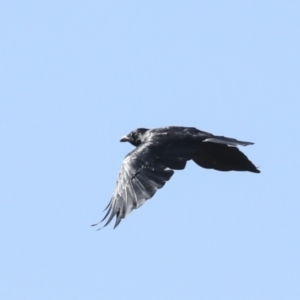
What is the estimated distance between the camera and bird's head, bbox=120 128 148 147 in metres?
25.1

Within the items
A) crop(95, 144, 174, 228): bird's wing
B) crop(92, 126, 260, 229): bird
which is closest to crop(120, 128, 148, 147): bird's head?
crop(92, 126, 260, 229): bird

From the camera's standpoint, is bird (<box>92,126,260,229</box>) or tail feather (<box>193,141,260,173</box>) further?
tail feather (<box>193,141,260,173</box>)

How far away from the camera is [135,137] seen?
83.0 feet

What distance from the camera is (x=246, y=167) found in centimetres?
2361

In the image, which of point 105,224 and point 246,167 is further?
point 246,167

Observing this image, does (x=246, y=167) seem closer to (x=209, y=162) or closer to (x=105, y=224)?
(x=209, y=162)

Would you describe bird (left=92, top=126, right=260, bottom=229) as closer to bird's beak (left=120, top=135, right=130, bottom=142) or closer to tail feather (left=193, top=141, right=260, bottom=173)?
tail feather (left=193, top=141, right=260, bottom=173)

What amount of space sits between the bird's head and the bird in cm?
42

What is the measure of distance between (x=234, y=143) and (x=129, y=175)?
1851 mm

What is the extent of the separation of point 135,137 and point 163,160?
2668mm

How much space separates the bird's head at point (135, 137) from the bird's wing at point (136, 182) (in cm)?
209

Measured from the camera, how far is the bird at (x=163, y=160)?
2202 centimetres

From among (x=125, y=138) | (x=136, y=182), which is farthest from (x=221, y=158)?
(x=125, y=138)

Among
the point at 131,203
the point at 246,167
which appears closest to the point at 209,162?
the point at 246,167
